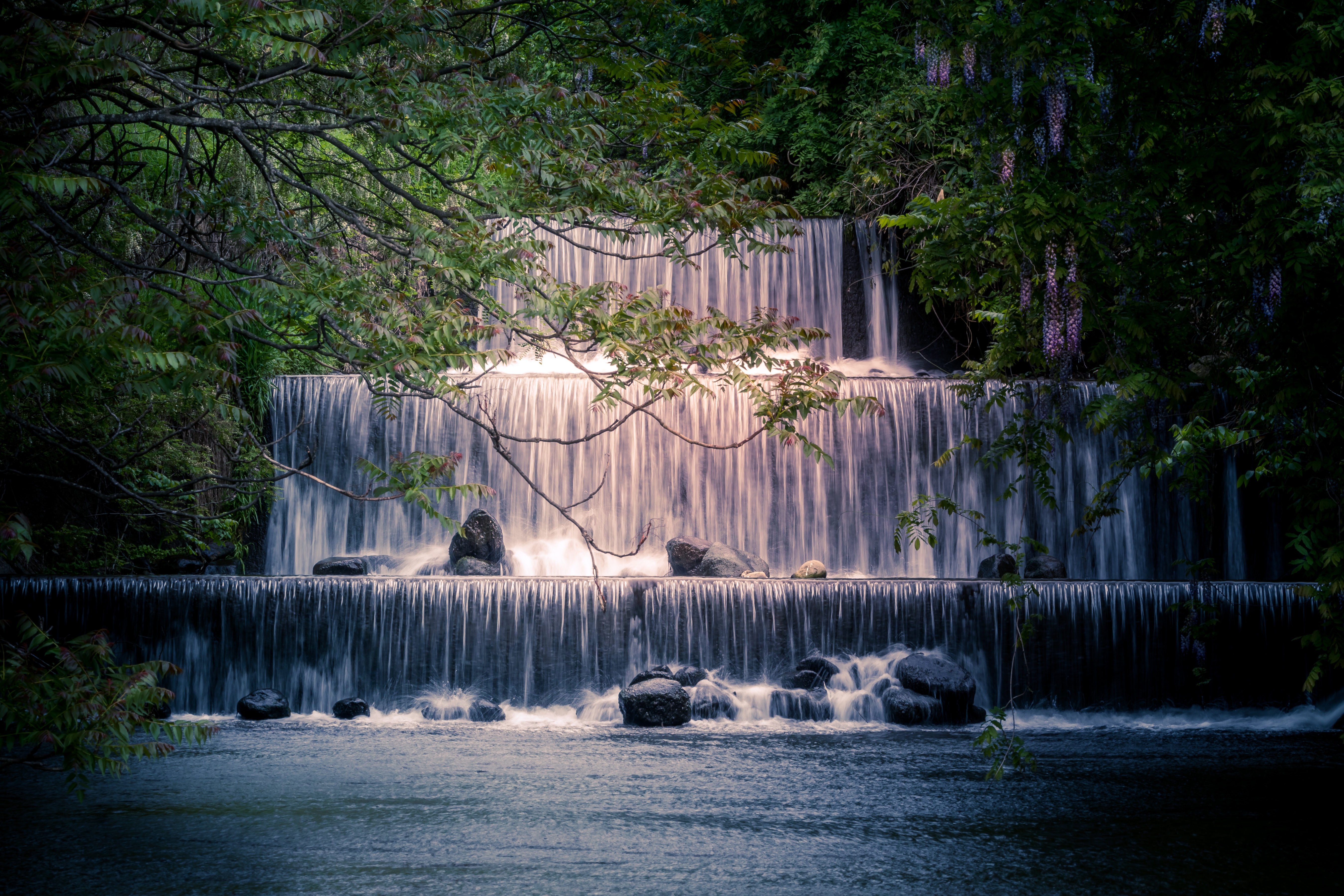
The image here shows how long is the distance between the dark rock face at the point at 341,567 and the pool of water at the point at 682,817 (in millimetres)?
3959

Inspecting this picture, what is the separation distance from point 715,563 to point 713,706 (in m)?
3.14

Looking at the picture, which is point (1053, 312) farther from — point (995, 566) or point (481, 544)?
point (481, 544)

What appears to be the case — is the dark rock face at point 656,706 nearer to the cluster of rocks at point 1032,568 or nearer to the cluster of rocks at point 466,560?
the cluster of rocks at point 466,560

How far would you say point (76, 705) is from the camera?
13.0 ft

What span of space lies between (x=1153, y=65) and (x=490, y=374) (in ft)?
37.7

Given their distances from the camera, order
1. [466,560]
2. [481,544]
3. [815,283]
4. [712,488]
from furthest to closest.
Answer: [815,283], [712,488], [481,544], [466,560]

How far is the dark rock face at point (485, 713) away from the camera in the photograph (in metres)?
9.97

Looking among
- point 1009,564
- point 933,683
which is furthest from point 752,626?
point 1009,564

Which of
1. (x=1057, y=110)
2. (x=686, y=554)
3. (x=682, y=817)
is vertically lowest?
(x=682, y=817)

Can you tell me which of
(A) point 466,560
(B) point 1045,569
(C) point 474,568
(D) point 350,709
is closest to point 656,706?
(D) point 350,709

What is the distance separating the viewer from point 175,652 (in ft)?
33.7

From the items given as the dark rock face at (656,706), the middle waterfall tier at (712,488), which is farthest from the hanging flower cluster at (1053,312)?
the middle waterfall tier at (712,488)

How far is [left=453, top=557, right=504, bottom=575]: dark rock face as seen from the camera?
43.0 feet

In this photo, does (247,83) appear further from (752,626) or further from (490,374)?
(490,374)
